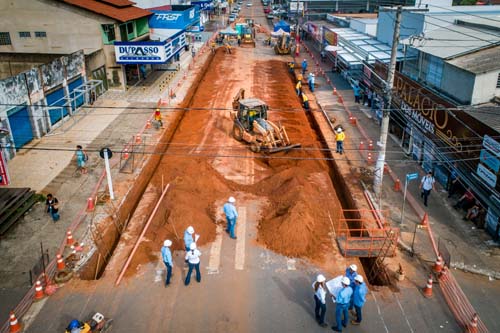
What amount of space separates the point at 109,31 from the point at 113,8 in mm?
3788

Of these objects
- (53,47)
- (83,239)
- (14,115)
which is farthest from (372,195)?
(53,47)

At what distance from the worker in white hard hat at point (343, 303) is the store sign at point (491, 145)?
8.30 metres

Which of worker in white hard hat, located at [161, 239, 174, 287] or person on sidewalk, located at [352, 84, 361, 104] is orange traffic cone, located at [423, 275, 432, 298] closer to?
worker in white hard hat, located at [161, 239, 174, 287]

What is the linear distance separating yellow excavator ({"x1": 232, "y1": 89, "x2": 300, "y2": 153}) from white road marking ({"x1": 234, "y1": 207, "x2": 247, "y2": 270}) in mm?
5726

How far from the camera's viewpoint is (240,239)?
1639 cm

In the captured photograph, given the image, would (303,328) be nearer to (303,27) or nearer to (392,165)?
(392,165)

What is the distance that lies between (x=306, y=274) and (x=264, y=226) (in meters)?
3.26

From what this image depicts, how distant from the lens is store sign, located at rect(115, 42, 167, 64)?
34406 mm

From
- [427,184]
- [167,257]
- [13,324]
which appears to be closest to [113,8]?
[167,257]

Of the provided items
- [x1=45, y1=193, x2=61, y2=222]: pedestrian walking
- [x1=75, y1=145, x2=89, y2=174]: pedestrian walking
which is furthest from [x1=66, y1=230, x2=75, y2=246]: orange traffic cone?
[x1=75, y1=145, x2=89, y2=174]: pedestrian walking

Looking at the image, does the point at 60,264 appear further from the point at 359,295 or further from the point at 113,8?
the point at 113,8

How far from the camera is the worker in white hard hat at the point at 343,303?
11.4m

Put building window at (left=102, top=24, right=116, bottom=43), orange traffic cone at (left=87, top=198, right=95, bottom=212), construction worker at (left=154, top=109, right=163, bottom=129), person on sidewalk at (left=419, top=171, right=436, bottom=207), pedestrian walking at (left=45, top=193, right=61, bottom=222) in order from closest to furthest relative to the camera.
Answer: pedestrian walking at (left=45, top=193, right=61, bottom=222) < person on sidewalk at (left=419, top=171, right=436, bottom=207) < orange traffic cone at (left=87, top=198, right=95, bottom=212) < construction worker at (left=154, top=109, right=163, bottom=129) < building window at (left=102, top=24, right=116, bottom=43)

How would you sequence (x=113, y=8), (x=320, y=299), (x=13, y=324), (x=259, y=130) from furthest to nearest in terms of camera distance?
(x=113, y=8) < (x=259, y=130) < (x=13, y=324) < (x=320, y=299)
